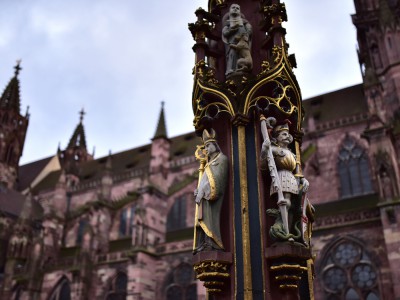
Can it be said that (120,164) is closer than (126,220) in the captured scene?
No

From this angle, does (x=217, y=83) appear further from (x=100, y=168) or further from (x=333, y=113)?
(x=100, y=168)

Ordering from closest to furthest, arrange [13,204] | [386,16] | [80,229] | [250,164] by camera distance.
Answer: [250,164] < [386,16] < [80,229] < [13,204]

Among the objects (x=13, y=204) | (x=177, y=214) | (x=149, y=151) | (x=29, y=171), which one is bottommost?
(x=177, y=214)

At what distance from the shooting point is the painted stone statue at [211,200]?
397 cm

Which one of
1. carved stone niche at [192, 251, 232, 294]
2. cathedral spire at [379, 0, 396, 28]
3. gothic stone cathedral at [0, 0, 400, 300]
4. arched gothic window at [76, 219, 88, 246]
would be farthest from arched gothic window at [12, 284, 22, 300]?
carved stone niche at [192, 251, 232, 294]

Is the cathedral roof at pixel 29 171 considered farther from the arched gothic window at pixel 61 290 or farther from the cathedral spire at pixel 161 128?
the cathedral spire at pixel 161 128

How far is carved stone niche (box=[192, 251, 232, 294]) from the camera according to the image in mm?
3826

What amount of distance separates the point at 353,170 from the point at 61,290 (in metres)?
17.8

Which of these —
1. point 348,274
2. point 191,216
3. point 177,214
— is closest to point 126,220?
point 177,214

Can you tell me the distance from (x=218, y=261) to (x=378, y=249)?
15033 mm

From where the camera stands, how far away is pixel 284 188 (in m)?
3.96

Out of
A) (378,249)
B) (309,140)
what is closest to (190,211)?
(309,140)

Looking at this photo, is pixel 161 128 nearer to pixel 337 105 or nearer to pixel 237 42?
pixel 337 105

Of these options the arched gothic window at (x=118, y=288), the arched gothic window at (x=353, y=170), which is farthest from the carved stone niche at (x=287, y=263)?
the arched gothic window at (x=118, y=288)
